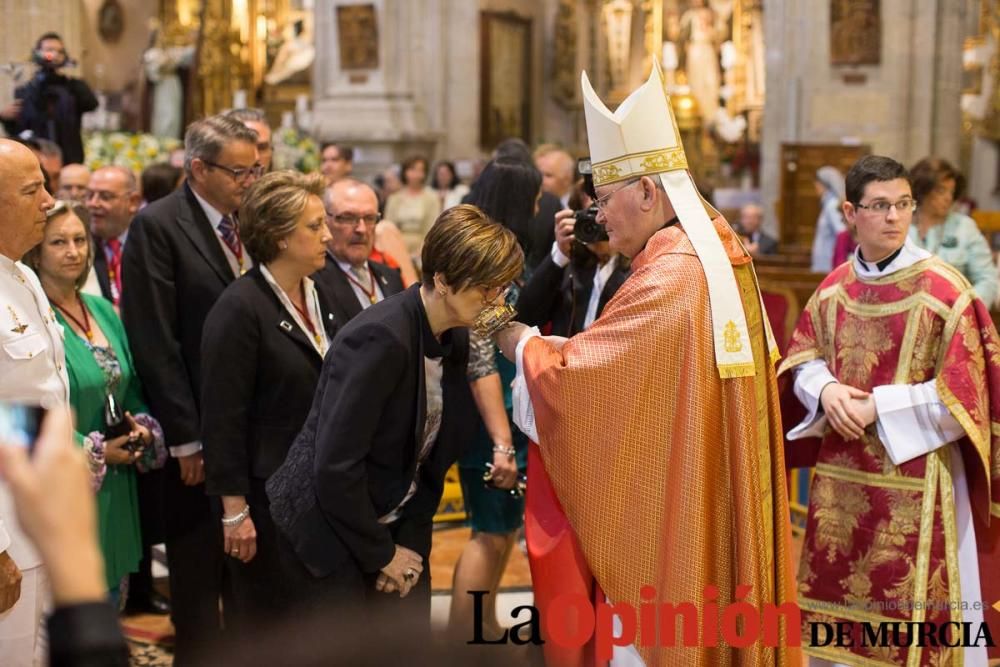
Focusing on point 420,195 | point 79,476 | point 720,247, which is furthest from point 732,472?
point 420,195

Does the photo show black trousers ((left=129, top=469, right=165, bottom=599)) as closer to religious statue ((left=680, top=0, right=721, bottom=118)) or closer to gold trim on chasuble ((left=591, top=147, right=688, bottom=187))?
gold trim on chasuble ((left=591, top=147, right=688, bottom=187))

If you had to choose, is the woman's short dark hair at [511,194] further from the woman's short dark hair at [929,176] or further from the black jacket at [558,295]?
the woman's short dark hair at [929,176]

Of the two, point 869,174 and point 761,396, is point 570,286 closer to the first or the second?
point 869,174

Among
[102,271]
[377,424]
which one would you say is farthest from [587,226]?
[102,271]

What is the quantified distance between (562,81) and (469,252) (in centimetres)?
1503

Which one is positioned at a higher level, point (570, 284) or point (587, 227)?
point (587, 227)

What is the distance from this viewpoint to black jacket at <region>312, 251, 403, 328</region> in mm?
4098

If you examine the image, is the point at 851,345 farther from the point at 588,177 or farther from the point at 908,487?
the point at 588,177

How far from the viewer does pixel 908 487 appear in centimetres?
392

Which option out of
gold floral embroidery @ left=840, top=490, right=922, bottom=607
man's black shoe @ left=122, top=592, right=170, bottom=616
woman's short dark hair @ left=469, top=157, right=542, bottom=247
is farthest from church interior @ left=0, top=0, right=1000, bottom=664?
gold floral embroidery @ left=840, top=490, right=922, bottom=607

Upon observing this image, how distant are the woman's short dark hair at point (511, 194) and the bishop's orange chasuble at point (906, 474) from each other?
3.75 feet

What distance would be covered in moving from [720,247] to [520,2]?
568 inches

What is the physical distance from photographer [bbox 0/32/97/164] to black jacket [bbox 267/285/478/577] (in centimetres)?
572

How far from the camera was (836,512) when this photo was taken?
409cm
